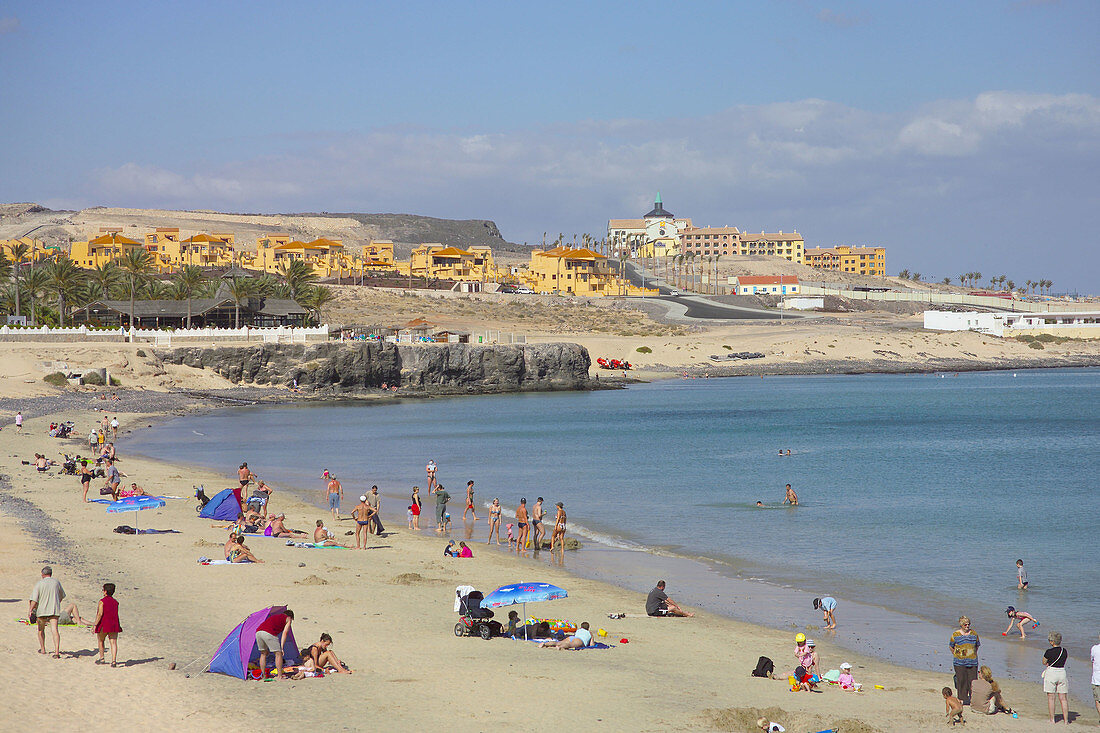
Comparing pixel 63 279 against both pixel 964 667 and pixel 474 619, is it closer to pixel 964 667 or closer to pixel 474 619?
pixel 474 619

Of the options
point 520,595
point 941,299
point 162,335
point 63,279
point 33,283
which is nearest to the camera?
point 520,595

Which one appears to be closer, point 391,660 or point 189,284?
point 391,660

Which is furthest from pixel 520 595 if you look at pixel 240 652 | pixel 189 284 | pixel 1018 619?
pixel 189 284

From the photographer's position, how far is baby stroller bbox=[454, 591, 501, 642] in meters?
15.7

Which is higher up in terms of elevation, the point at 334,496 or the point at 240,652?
the point at 240,652

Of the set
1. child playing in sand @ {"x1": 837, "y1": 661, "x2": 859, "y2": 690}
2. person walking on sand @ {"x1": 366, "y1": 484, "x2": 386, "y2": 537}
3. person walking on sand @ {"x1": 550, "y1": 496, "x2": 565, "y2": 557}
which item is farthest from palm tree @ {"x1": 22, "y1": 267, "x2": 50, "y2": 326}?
child playing in sand @ {"x1": 837, "y1": 661, "x2": 859, "y2": 690}

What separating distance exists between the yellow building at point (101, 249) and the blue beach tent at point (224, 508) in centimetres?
13046

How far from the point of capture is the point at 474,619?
52.1 feet

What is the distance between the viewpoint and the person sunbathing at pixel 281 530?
24.3 metres

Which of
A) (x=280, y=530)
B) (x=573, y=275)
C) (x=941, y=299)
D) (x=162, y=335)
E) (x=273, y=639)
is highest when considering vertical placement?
(x=573, y=275)

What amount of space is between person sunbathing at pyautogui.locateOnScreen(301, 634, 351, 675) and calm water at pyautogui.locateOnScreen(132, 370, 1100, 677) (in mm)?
11138

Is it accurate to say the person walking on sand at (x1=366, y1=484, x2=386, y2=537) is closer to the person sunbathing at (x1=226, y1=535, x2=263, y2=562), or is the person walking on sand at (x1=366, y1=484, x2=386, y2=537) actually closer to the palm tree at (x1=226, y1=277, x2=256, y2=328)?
→ the person sunbathing at (x1=226, y1=535, x2=263, y2=562)

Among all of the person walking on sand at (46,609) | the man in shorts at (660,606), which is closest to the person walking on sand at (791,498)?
the man in shorts at (660,606)

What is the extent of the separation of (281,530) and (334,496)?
152 inches
